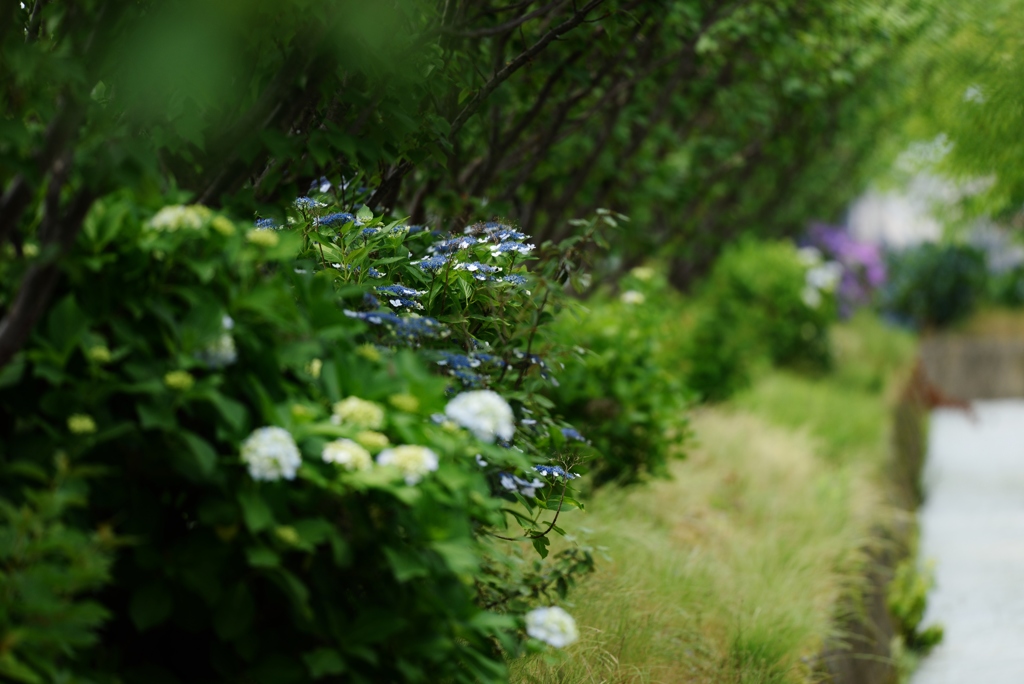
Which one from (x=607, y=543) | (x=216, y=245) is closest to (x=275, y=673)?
(x=216, y=245)

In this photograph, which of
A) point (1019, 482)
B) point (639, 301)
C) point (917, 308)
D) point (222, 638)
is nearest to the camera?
point (222, 638)

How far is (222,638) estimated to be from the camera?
1482mm

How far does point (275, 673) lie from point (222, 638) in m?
0.12

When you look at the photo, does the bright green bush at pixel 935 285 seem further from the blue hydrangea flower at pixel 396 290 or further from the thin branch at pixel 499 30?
the blue hydrangea flower at pixel 396 290

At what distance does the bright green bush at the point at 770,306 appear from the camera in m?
6.84

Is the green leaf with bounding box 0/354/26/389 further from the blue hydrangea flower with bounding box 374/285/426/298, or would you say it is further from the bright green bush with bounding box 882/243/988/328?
the bright green bush with bounding box 882/243/988/328

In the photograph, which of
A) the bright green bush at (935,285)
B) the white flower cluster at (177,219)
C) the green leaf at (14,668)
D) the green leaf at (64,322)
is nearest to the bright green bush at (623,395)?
the white flower cluster at (177,219)

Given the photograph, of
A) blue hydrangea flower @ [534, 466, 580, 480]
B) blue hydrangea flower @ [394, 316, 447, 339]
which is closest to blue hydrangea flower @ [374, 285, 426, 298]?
blue hydrangea flower @ [394, 316, 447, 339]

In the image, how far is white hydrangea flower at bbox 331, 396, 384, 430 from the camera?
1564 mm

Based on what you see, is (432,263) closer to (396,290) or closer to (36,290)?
(396,290)

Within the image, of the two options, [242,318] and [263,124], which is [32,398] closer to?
[242,318]

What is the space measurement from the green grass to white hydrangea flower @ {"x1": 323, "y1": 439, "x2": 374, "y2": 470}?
2.28ft

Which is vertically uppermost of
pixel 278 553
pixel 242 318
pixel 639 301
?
pixel 639 301

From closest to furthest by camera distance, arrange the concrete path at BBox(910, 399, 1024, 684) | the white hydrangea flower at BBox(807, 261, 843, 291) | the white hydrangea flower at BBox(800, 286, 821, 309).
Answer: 1. the concrete path at BBox(910, 399, 1024, 684)
2. the white hydrangea flower at BBox(800, 286, 821, 309)
3. the white hydrangea flower at BBox(807, 261, 843, 291)
